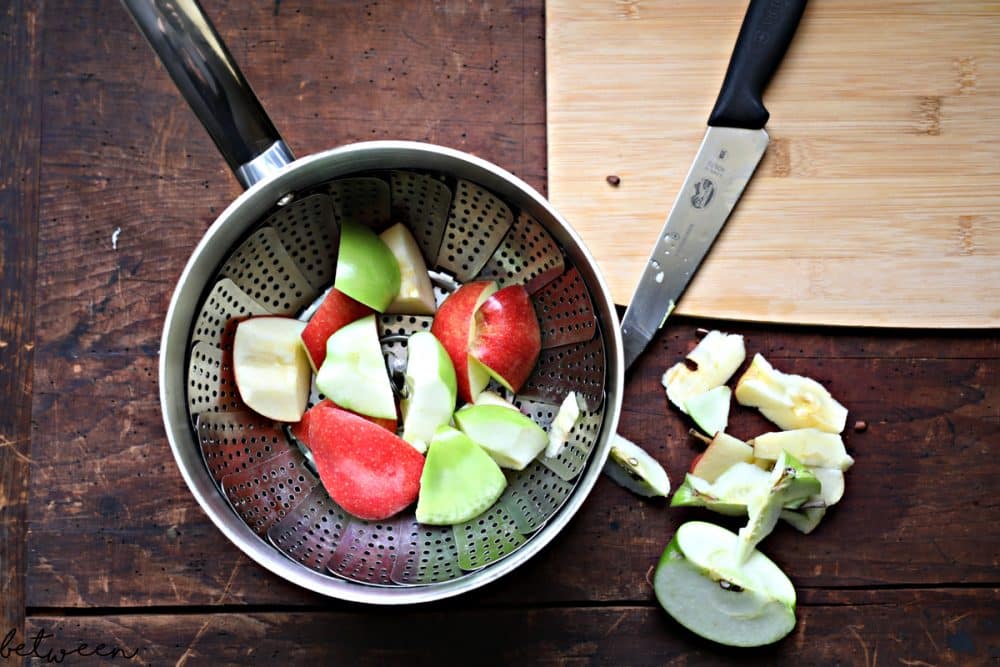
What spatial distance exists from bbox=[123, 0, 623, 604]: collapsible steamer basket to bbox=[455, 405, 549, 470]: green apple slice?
0.04 meters

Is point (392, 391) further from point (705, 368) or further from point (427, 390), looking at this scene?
point (705, 368)

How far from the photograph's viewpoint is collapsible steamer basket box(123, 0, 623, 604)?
80 cm

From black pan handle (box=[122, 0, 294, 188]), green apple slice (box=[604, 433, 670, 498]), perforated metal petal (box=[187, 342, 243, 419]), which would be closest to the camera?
black pan handle (box=[122, 0, 294, 188])

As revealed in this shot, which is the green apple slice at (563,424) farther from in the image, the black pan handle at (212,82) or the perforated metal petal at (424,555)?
the black pan handle at (212,82)

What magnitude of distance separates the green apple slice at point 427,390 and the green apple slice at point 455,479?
0.09 ft

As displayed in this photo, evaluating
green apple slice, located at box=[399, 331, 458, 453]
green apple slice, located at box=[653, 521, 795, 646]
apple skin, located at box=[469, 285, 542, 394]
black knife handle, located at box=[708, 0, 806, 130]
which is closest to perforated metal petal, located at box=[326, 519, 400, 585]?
green apple slice, located at box=[399, 331, 458, 453]

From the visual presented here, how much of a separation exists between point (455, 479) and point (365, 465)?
0.33ft

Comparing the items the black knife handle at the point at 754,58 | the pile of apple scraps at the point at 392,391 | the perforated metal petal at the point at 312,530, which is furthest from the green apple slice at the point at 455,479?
the black knife handle at the point at 754,58

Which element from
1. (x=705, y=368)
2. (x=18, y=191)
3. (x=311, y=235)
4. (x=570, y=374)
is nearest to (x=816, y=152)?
(x=705, y=368)

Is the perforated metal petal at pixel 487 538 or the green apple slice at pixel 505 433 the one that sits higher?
the green apple slice at pixel 505 433

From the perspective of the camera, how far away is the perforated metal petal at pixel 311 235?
88 centimetres

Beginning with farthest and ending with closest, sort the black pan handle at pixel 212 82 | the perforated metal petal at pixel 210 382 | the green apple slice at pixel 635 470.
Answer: the green apple slice at pixel 635 470
the perforated metal petal at pixel 210 382
the black pan handle at pixel 212 82

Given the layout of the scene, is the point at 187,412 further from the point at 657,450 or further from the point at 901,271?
the point at 901,271

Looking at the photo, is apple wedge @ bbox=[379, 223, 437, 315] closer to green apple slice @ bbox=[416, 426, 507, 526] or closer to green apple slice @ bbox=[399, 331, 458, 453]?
green apple slice @ bbox=[399, 331, 458, 453]
